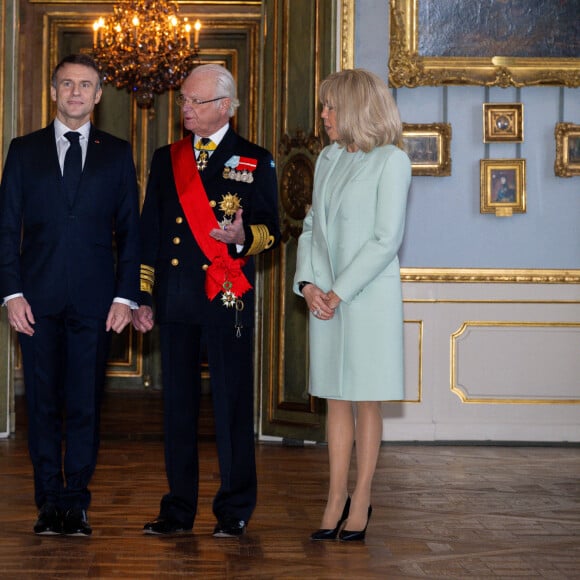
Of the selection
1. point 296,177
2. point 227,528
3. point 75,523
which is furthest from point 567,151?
point 75,523

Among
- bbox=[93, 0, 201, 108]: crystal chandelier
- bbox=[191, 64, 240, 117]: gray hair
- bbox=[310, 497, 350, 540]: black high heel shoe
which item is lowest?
bbox=[310, 497, 350, 540]: black high heel shoe

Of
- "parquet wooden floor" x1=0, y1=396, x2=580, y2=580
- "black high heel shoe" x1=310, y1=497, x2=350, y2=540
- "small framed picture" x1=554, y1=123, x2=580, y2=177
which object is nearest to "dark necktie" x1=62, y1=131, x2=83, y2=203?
"parquet wooden floor" x1=0, y1=396, x2=580, y2=580

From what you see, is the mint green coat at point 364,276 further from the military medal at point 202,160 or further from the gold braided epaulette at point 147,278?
the gold braided epaulette at point 147,278

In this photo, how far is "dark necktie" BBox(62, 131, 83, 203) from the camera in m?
3.44

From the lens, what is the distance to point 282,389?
620 cm

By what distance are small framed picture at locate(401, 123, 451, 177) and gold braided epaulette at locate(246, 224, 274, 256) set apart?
2.74 metres

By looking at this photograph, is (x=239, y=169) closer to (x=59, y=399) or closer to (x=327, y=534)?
(x=59, y=399)

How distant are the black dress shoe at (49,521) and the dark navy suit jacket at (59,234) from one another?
1.99 feet

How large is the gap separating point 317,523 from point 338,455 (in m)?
0.44

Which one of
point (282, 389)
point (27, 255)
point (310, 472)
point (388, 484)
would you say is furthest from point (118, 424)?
point (27, 255)

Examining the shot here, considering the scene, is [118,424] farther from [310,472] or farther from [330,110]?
[330,110]

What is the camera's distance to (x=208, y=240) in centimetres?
347

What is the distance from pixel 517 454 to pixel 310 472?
1.32 metres

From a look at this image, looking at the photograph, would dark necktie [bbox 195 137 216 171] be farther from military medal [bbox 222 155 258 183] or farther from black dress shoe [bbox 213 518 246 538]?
black dress shoe [bbox 213 518 246 538]
